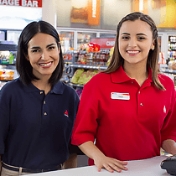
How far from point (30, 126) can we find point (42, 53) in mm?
378

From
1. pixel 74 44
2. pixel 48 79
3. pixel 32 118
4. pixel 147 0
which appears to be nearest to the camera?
pixel 32 118

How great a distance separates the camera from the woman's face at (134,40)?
1.64 metres

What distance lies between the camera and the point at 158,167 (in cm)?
147

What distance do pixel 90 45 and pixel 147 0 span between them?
1206 mm

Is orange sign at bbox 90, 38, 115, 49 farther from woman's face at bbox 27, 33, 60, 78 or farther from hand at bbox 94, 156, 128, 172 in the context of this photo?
hand at bbox 94, 156, 128, 172

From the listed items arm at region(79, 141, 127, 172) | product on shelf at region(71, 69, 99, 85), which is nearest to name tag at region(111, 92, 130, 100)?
arm at region(79, 141, 127, 172)

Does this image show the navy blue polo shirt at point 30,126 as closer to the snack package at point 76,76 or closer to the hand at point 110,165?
the hand at point 110,165

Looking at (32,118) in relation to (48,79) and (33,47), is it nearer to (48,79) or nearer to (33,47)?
(48,79)

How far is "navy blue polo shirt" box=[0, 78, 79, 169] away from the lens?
1790 millimetres

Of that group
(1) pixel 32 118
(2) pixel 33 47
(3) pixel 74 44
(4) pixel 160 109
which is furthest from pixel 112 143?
(3) pixel 74 44

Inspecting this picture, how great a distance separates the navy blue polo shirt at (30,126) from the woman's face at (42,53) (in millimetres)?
117

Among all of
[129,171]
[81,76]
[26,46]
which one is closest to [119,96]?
[129,171]

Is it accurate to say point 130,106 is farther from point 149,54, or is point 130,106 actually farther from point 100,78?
point 149,54

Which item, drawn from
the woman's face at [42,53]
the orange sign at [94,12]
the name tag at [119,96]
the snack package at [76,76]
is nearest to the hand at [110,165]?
the name tag at [119,96]
